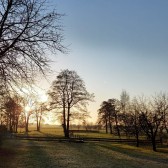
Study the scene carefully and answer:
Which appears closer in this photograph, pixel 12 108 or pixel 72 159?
pixel 72 159

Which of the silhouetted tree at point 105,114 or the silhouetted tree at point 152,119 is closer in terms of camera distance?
A: the silhouetted tree at point 152,119

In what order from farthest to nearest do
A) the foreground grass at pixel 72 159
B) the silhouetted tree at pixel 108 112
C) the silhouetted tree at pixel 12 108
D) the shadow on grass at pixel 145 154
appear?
the silhouetted tree at pixel 108 112
the shadow on grass at pixel 145 154
the foreground grass at pixel 72 159
the silhouetted tree at pixel 12 108

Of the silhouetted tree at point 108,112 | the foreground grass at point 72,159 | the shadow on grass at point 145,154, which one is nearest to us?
the foreground grass at point 72,159

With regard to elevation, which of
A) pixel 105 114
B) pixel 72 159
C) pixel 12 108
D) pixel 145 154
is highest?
pixel 105 114

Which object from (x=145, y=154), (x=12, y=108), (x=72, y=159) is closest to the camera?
(x=72, y=159)

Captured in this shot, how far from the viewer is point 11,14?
12055 millimetres

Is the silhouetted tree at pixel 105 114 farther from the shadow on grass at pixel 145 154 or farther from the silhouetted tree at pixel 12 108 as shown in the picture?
the shadow on grass at pixel 145 154

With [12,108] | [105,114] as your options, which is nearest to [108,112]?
[105,114]

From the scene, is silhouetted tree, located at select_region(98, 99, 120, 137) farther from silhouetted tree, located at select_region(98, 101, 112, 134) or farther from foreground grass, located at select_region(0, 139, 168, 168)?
foreground grass, located at select_region(0, 139, 168, 168)

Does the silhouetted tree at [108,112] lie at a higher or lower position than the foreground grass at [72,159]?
higher

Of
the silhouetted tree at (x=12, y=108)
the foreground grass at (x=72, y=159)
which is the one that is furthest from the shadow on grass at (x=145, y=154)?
the silhouetted tree at (x=12, y=108)

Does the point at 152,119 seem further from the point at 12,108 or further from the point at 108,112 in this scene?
the point at 108,112

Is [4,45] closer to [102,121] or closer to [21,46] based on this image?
[21,46]

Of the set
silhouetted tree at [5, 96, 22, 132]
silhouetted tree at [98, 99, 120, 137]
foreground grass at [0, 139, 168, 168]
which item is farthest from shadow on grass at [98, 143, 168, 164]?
silhouetted tree at [98, 99, 120, 137]
